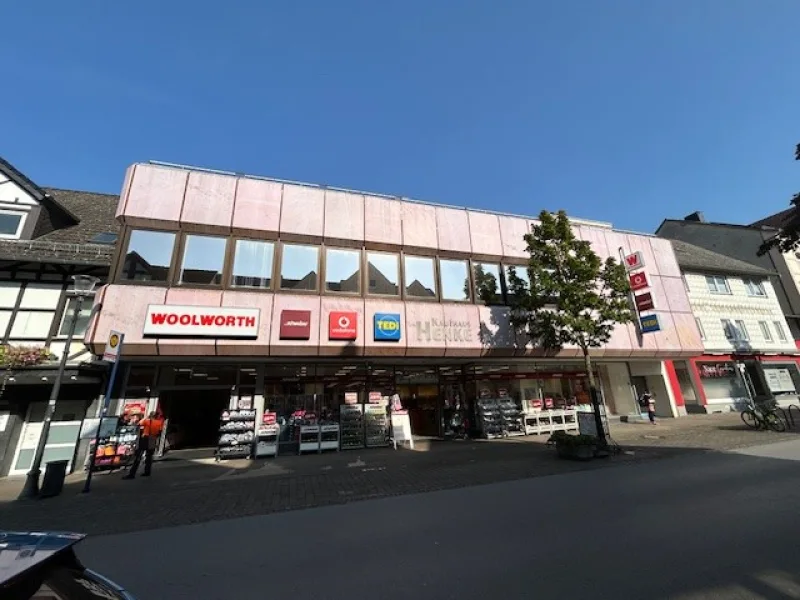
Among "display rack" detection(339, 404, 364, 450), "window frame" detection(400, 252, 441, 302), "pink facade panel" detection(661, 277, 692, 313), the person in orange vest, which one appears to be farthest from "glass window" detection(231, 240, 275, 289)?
"pink facade panel" detection(661, 277, 692, 313)

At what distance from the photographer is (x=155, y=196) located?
12844mm

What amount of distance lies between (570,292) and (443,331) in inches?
194

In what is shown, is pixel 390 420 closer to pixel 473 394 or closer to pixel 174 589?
pixel 473 394

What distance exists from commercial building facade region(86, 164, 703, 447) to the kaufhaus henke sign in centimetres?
6

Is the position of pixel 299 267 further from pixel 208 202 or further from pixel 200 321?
pixel 208 202

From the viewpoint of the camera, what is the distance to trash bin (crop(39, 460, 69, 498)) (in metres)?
8.62

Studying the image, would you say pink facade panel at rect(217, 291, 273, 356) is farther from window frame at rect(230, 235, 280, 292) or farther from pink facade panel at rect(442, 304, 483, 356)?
pink facade panel at rect(442, 304, 483, 356)

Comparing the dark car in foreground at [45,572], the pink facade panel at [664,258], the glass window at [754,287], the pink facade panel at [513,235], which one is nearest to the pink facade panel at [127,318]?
the dark car in foreground at [45,572]

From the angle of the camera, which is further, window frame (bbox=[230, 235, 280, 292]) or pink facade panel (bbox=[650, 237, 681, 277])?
pink facade panel (bbox=[650, 237, 681, 277])

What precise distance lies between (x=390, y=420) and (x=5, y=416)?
1283 centimetres

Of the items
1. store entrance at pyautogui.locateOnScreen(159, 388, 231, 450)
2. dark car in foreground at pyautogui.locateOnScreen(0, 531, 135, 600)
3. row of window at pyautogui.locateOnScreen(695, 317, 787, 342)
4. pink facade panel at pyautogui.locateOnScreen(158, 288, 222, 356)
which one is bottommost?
dark car in foreground at pyautogui.locateOnScreen(0, 531, 135, 600)

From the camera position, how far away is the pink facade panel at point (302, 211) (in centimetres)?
1412

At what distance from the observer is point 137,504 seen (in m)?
7.76

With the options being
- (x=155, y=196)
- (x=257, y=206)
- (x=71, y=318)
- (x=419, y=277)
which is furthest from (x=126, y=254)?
(x=419, y=277)
